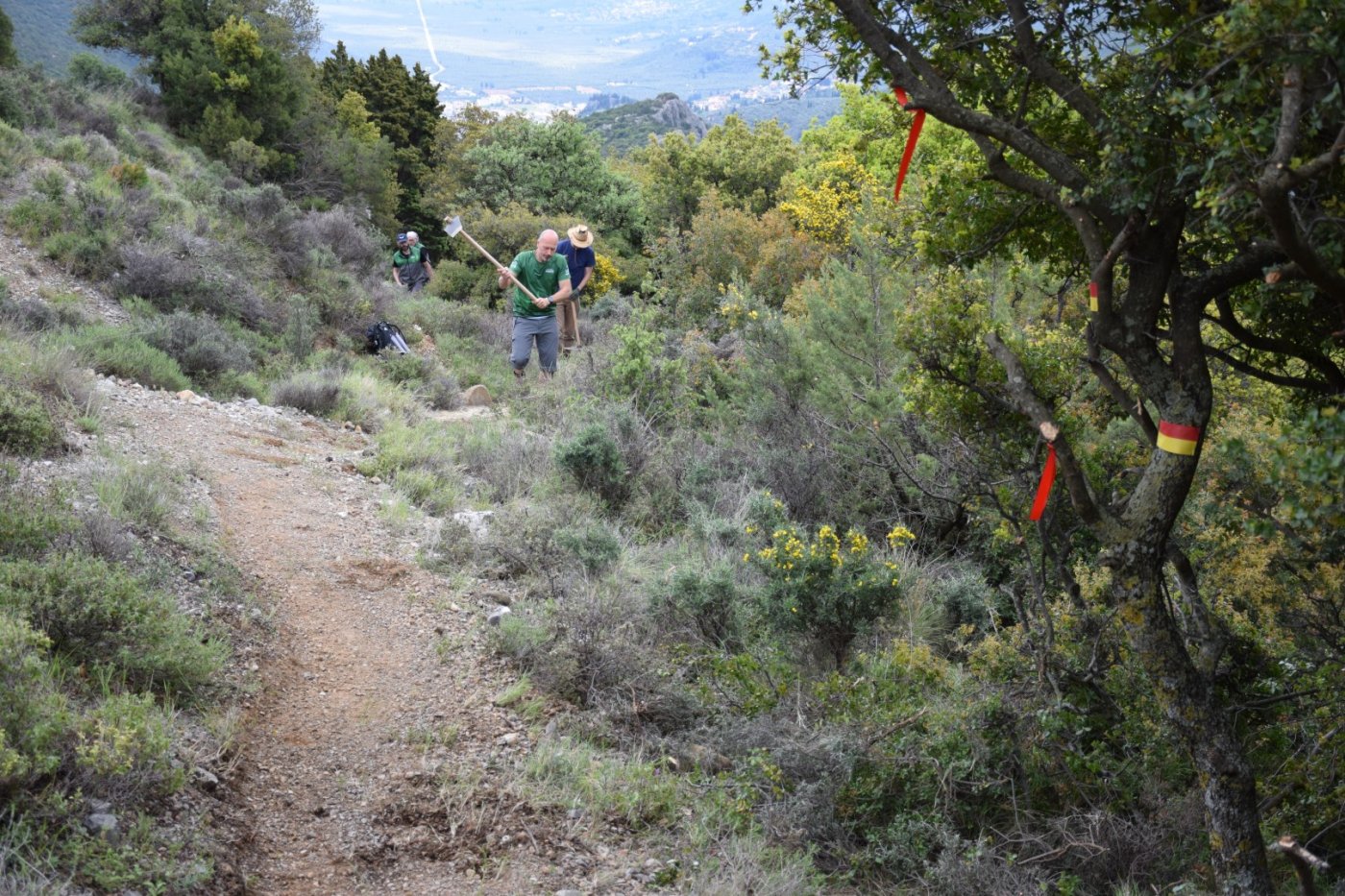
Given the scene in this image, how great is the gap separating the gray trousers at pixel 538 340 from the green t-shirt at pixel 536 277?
3.3 inches

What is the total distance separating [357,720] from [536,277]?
6.87 m

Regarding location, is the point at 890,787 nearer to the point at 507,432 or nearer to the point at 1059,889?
the point at 1059,889

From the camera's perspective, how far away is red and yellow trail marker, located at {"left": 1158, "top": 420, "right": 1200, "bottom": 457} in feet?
11.0

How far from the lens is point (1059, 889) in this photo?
3639 millimetres

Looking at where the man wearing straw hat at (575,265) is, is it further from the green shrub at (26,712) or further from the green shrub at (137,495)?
the green shrub at (26,712)

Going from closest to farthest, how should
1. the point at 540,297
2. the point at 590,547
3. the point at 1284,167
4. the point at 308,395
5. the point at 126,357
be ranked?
1. the point at 1284,167
2. the point at 590,547
3. the point at 126,357
4. the point at 308,395
5. the point at 540,297

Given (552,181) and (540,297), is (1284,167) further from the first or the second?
(552,181)

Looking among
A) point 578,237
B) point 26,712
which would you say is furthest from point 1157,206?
point 578,237

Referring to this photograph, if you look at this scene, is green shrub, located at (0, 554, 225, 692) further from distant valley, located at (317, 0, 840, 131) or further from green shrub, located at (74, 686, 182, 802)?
distant valley, located at (317, 0, 840, 131)

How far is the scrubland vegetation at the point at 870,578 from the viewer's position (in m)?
3.36

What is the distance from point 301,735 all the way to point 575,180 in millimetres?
20984

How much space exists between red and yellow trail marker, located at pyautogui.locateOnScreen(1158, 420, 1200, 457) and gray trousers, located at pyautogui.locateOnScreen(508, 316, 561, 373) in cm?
818

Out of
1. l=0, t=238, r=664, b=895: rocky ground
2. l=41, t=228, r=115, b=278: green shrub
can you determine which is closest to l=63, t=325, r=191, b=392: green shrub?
l=0, t=238, r=664, b=895: rocky ground

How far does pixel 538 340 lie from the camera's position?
11.2 m
